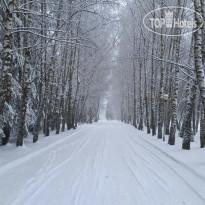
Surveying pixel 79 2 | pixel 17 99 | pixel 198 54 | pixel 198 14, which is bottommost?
pixel 17 99

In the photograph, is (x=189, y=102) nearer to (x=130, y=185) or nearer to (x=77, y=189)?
(x=130, y=185)

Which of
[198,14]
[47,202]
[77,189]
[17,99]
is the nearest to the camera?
[47,202]

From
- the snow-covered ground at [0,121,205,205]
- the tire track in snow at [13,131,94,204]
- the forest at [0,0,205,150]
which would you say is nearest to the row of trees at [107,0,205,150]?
the forest at [0,0,205,150]

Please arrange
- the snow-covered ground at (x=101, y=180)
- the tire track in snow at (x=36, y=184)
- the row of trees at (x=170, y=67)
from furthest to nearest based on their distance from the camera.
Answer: the row of trees at (x=170, y=67) → the tire track in snow at (x=36, y=184) → the snow-covered ground at (x=101, y=180)

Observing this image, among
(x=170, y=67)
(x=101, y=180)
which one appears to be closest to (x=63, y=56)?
(x=170, y=67)

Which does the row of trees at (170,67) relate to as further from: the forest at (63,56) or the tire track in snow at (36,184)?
the tire track in snow at (36,184)

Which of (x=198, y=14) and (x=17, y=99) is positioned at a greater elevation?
(x=198, y=14)

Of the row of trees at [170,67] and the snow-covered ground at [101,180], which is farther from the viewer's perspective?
the row of trees at [170,67]

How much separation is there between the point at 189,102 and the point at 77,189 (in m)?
7.48

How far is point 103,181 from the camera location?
19.4 feet

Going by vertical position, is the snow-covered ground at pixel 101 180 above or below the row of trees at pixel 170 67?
below

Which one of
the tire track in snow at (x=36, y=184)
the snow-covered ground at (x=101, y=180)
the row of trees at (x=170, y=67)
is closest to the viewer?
the snow-covered ground at (x=101, y=180)

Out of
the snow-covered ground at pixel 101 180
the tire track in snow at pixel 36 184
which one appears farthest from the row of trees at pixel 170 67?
the tire track in snow at pixel 36 184

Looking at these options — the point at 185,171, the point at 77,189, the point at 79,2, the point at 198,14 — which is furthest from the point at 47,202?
the point at 79,2
